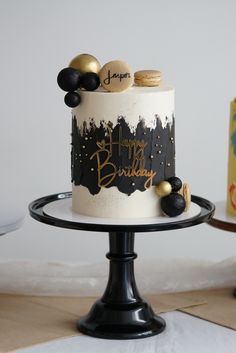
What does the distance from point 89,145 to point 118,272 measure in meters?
0.19

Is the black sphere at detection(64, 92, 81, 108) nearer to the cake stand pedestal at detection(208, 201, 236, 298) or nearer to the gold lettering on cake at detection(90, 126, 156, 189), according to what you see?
the gold lettering on cake at detection(90, 126, 156, 189)

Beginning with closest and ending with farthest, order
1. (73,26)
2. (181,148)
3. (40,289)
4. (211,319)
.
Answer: (211,319) < (40,289) < (73,26) < (181,148)

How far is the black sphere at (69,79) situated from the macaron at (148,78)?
0.29 feet

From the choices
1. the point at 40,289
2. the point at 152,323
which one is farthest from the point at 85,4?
the point at 152,323

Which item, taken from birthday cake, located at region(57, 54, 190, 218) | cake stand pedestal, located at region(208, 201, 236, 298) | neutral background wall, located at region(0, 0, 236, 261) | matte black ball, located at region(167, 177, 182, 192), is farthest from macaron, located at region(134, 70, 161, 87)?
neutral background wall, located at region(0, 0, 236, 261)

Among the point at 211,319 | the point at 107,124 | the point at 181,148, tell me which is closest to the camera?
the point at 107,124

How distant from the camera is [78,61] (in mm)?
1223

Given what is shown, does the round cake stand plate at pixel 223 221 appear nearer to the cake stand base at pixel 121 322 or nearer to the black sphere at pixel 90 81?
the cake stand base at pixel 121 322

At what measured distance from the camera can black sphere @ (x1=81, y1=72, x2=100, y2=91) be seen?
1.20 m

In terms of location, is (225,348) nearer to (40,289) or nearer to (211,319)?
(211,319)

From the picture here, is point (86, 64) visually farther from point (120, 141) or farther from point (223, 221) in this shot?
point (223, 221)

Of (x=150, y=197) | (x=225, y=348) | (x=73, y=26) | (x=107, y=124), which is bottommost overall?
(x=225, y=348)

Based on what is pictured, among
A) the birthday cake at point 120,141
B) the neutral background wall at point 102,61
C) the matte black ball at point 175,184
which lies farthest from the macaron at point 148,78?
the neutral background wall at point 102,61

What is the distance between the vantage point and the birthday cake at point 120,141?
1.18m
